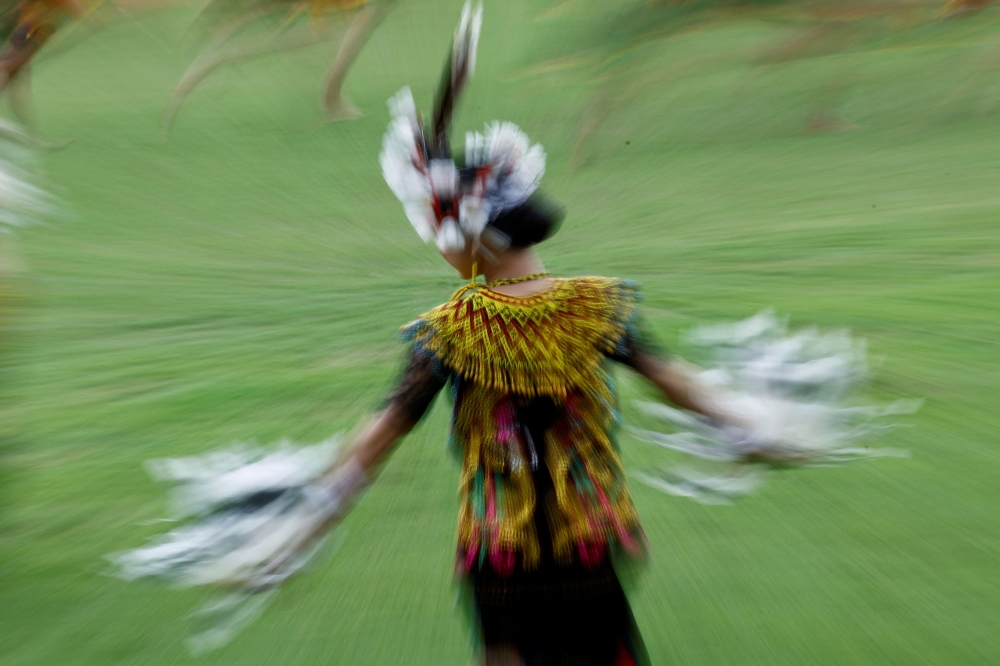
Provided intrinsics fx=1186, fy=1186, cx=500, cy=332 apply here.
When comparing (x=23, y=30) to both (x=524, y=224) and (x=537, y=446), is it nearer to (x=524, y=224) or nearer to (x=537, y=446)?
(x=524, y=224)

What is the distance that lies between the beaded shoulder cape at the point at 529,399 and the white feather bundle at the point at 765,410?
0.25 metres

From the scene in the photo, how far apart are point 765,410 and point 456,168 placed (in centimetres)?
82

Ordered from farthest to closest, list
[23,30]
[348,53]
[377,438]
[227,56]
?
[227,56]
[348,53]
[23,30]
[377,438]

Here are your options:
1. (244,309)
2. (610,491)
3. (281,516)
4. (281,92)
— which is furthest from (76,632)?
(281,92)

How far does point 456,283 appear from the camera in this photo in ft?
25.1

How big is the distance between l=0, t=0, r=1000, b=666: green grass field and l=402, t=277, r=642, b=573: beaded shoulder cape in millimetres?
684

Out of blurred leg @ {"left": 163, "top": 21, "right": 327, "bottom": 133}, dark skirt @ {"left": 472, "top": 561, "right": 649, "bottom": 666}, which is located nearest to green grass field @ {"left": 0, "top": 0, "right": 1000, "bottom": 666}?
blurred leg @ {"left": 163, "top": 21, "right": 327, "bottom": 133}

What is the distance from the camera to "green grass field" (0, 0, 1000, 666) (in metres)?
3.54

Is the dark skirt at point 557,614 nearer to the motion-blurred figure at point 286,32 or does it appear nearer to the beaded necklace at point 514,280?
the beaded necklace at point 514,280

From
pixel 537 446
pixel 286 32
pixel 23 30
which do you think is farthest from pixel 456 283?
pixel 286 32

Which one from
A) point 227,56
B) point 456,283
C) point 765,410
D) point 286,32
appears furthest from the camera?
point 286,32

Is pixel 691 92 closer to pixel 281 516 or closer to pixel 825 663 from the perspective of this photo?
pixel 825 663

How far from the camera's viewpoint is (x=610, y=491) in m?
2.38

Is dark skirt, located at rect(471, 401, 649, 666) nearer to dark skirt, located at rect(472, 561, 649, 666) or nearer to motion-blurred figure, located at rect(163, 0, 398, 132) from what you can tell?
dark skirt, located at rect(472, 561, 649, 666)
